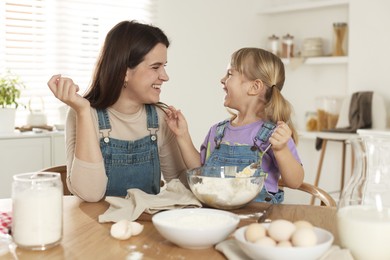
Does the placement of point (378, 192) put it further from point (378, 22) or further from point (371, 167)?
point (378, 22)

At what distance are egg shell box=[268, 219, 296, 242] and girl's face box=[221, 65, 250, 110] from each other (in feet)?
3.31

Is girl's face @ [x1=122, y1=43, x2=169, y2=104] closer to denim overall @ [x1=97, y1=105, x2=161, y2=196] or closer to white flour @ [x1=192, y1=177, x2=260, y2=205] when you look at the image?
denim overall @ [x1=97, y1=105, x2=161, y2=196]

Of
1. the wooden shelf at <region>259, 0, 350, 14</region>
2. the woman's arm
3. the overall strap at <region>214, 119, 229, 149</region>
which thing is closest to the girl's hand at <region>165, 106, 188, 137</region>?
the overall strap at <region>214, 119, 229, 149</region>

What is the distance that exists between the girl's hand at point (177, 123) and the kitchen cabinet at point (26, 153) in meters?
1.68

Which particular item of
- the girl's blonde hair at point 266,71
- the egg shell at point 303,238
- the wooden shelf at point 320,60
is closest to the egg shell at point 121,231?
the egg shell at point 303,238

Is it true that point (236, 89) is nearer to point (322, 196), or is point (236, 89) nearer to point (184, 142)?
point (184, 142)

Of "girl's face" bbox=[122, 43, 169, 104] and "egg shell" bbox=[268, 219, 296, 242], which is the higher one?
"girl's face" bbox=[122, 43, 169, 104]

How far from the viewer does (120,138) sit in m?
1.81

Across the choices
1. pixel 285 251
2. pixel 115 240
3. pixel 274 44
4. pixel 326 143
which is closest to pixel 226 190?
pixel 115 240

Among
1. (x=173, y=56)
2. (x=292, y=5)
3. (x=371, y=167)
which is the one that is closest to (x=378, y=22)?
(x=292, y=5)

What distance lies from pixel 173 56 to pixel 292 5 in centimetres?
114

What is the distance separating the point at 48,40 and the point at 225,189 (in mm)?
2737

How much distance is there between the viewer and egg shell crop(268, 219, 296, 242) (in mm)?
929

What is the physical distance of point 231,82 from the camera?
1.93m
